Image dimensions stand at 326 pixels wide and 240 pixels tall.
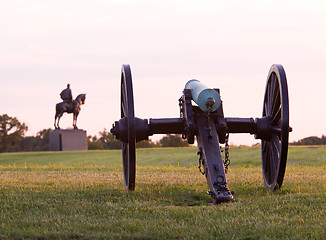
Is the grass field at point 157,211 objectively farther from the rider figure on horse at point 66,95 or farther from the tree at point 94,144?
the tree at point 94,144

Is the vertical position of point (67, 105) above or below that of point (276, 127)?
above

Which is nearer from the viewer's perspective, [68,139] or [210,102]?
[210,102]

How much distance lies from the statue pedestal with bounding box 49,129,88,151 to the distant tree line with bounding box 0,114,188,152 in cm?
535

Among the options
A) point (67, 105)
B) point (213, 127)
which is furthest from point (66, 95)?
point (213, 127)

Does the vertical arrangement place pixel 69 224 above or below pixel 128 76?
below

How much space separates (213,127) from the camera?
880 cm

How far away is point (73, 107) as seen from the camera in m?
35.1

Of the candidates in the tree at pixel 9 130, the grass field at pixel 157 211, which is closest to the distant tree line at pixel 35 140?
the tree at pixel 9 130

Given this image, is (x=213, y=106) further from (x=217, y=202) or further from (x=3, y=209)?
(x=3, y=209)

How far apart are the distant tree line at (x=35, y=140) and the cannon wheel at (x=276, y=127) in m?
28.7

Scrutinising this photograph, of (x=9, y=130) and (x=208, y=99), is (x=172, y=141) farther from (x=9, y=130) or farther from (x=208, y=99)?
(x=208, y=99)

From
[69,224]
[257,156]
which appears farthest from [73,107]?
[69,224]

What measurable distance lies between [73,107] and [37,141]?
42.8 ft

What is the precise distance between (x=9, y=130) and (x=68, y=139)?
10386 millimetres
